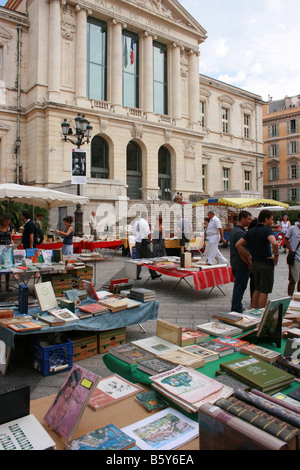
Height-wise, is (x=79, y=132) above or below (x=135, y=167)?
below

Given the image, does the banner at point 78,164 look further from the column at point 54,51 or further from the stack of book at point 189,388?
the column at point 54,51

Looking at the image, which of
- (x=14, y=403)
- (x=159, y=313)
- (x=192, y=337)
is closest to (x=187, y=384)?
(x=192, y=337)

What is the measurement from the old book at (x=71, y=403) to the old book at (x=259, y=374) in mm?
957

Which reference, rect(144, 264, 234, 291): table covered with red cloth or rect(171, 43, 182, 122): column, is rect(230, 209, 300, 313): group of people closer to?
rect(144, 264, 234, 291): table covered with red cloth

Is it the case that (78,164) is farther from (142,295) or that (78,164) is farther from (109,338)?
(109,338)


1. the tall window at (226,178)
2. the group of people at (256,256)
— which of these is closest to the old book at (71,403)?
the group of people at (256,256)

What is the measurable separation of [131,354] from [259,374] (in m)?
1.01

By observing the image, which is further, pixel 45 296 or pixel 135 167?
pixel 135 167

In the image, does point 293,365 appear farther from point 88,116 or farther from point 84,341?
point 88,116

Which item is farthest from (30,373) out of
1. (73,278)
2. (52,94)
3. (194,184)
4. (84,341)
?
(194,184)

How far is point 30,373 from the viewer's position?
Answer: 13.3 ft

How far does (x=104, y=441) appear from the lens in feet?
5.65

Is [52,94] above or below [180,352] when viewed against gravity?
above
